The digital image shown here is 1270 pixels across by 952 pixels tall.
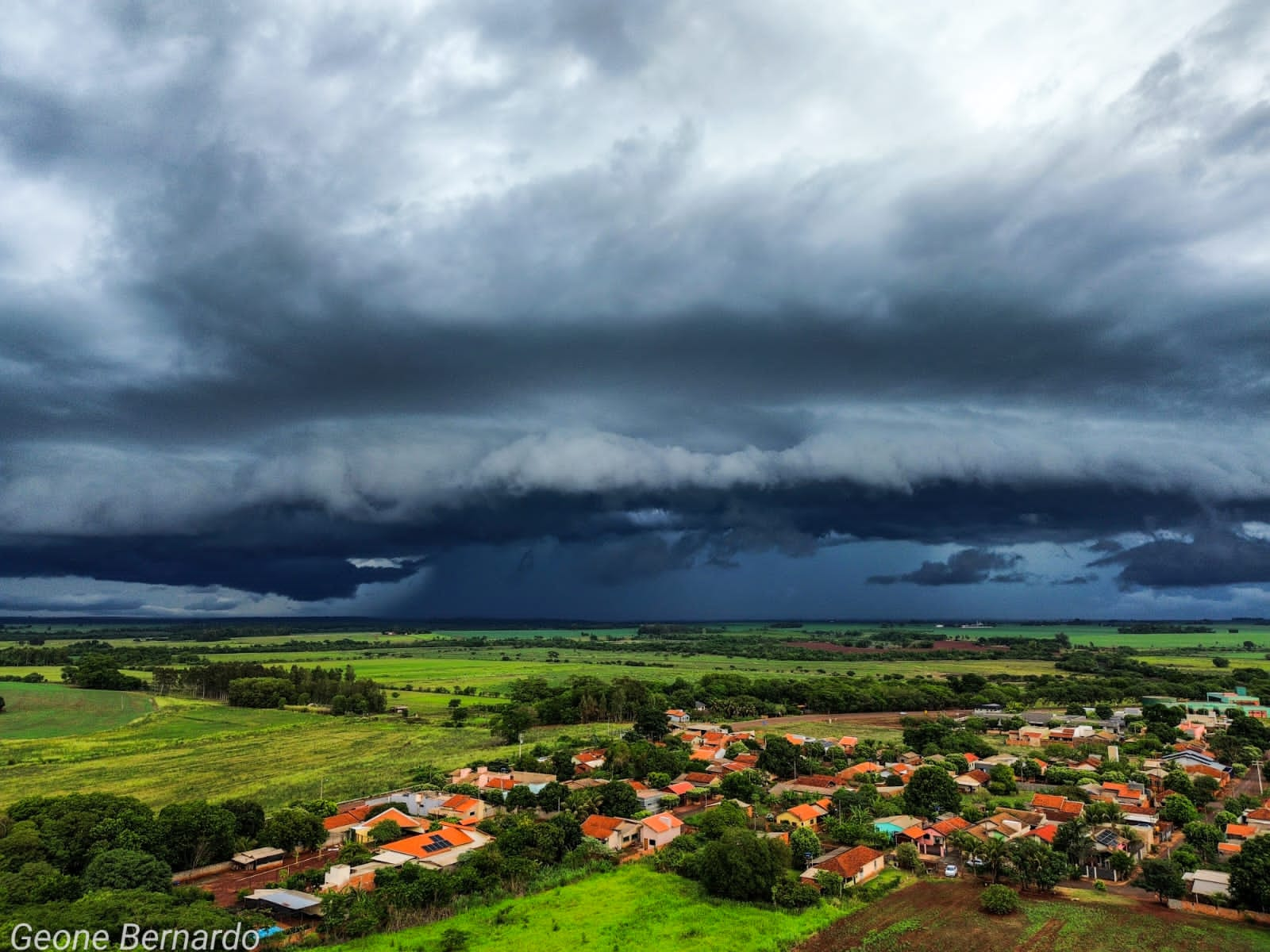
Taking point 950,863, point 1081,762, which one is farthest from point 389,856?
point 1081,762

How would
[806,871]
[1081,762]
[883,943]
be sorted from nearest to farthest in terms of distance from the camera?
[883,943] < [806,871] < [1081,762]

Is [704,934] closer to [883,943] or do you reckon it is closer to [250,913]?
[883,943]

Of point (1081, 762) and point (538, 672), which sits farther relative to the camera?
point (538, 672)

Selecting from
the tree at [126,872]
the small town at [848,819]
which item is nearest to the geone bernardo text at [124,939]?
the small town at [848,819]

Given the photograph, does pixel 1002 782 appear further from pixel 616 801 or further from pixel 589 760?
pixel 589 760

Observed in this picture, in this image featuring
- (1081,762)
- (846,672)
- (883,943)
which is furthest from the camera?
(846,672)

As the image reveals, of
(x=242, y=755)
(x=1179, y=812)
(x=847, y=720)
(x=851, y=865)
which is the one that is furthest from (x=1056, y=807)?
(x=242, y=755)

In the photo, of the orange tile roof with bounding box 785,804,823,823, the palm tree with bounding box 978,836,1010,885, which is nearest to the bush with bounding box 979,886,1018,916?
the palm tree with bounding box 978,836,1010,885
